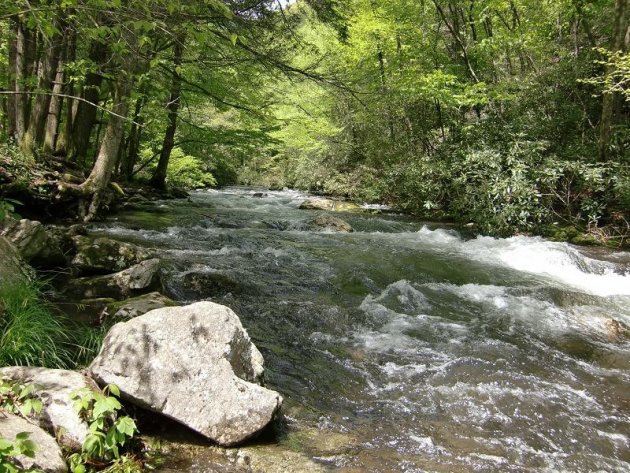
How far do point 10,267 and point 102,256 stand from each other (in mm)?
2268

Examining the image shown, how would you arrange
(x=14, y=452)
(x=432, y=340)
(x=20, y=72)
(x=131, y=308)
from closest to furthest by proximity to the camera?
(x=14, y=452), (x=131, y=308), (x=432, y=340), (x=20, y=72)

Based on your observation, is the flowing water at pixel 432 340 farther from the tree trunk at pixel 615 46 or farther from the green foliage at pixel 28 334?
the tree trunk at pixel 615 46

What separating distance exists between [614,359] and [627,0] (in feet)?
33.1

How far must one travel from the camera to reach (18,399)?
8.07 ft

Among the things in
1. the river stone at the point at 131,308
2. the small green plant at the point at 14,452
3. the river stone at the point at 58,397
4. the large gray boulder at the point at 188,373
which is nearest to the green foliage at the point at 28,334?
the river stone at the point at 58,397

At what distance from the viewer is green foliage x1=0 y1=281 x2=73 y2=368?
10.0ft

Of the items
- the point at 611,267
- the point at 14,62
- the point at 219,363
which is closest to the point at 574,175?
the point at 611,267

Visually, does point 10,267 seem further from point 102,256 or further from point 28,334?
point 102,256

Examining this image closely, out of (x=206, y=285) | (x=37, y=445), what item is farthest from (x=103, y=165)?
(x=37, y=445)

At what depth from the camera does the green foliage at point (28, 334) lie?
306 centimetres

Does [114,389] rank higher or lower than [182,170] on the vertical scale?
lower

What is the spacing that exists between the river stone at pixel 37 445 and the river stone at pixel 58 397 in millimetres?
84

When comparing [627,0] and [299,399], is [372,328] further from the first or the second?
[627,0]

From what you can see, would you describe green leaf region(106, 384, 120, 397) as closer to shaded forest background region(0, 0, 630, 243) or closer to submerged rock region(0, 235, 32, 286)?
submerged rock region(0, 235, 32, 286)
